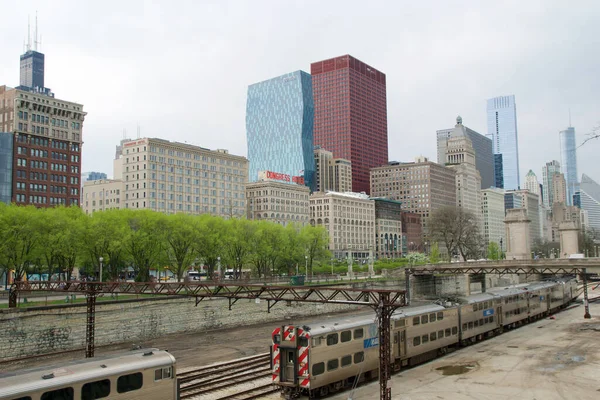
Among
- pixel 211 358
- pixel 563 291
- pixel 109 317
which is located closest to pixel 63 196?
pixel 109 317

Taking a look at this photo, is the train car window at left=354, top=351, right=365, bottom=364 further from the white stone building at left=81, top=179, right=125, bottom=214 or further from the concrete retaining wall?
the white stone building at left=81, top=179, right=125, bottom=214

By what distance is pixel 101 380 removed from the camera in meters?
22.3

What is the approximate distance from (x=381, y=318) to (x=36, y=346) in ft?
114

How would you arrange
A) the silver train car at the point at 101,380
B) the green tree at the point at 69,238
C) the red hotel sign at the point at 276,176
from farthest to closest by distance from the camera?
the red hotel sign at the point at 276,176, the green tree at the point at 69,238, the silver train car at the point at 101,380

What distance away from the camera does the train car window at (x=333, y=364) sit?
30047 millimetres

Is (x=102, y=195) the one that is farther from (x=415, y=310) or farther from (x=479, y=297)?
(x=415, y=310)

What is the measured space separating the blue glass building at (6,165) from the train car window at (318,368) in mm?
112463

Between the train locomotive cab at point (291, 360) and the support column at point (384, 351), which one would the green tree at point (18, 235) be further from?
the support column at point (384, 351)

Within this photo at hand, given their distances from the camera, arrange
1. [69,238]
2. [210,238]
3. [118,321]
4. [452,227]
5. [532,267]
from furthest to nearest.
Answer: [452,227]
[210,238]
[532,267]
[69,238]
[118,321]

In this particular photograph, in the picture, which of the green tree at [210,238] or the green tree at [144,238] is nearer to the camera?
the green tree at [144,238]

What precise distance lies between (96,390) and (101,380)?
423mm

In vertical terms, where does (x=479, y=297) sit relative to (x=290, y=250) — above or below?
below

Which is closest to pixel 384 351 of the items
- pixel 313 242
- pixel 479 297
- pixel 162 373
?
pixel 162 373

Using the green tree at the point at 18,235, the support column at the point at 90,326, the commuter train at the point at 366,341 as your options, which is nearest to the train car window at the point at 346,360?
the commuter train at the point at 366,341
